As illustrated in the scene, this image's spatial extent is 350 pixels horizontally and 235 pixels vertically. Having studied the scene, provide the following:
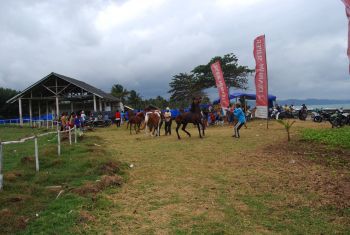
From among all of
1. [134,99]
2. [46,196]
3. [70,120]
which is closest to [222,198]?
[46,196]

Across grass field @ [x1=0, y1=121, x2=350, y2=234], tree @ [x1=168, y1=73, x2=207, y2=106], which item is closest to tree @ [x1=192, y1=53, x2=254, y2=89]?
tree @ [x1=168, y1=73, x2=207, y2=106]

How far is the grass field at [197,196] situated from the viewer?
456 cm

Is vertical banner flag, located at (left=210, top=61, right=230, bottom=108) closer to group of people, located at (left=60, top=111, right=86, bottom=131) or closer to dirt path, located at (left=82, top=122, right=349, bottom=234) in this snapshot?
group of people, located at (left=60, top=111, right=86, bottom=131)

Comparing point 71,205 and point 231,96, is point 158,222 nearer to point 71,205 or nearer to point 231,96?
point 71,205

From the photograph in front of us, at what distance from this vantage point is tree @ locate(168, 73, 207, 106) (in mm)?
47406

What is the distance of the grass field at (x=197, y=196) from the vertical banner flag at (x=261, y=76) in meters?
7.81

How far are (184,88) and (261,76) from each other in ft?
110

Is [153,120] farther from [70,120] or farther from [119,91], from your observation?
[119,91]

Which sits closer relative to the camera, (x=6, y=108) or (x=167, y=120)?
(x=167, y=120)

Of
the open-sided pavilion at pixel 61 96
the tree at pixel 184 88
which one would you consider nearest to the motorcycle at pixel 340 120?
the open-sided pavilion at pixel 61 96

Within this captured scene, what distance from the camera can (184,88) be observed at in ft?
167

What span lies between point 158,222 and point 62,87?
29566mm

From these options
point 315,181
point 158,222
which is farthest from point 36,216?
point 315,181

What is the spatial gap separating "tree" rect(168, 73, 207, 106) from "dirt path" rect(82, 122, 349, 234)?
125 ft
